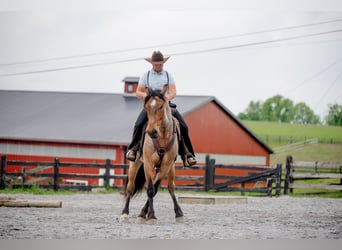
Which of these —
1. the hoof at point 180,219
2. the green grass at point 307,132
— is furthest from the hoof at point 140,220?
the green grass at point 307,132

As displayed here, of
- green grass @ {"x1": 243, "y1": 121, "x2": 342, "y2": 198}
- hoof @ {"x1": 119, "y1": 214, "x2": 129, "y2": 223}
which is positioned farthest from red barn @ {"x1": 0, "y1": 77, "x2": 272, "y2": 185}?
hoof @ {"x1": 119, "y1": 214, "x2": 129, "y2": 223}

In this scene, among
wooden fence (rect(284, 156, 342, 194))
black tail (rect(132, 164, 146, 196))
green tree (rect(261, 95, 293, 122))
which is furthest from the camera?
wooden fence (rect(284, 156, 342, 194))

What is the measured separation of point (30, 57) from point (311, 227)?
13.2ft

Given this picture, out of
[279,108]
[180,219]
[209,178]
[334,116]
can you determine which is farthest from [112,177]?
[334,116]

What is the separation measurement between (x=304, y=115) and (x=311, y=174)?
400cm

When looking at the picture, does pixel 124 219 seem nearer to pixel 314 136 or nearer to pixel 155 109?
pixel 155 109

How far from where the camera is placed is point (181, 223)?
8289mm

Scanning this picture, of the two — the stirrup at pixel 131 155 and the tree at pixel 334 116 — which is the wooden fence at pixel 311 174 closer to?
the tree at pixel 334 116

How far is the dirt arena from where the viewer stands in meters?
7.49

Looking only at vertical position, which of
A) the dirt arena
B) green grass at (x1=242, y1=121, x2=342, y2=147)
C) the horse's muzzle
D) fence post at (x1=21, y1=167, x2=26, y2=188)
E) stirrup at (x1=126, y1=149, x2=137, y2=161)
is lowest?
the dirt arena

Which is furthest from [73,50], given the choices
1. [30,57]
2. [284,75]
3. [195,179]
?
[195,179]

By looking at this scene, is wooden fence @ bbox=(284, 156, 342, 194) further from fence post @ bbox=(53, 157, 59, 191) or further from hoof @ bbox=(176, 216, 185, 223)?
fence post @ bbox=(53, 157, 59, 191)

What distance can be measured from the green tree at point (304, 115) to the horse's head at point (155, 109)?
2.56m

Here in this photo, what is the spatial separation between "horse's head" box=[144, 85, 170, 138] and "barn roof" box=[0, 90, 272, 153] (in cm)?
218
